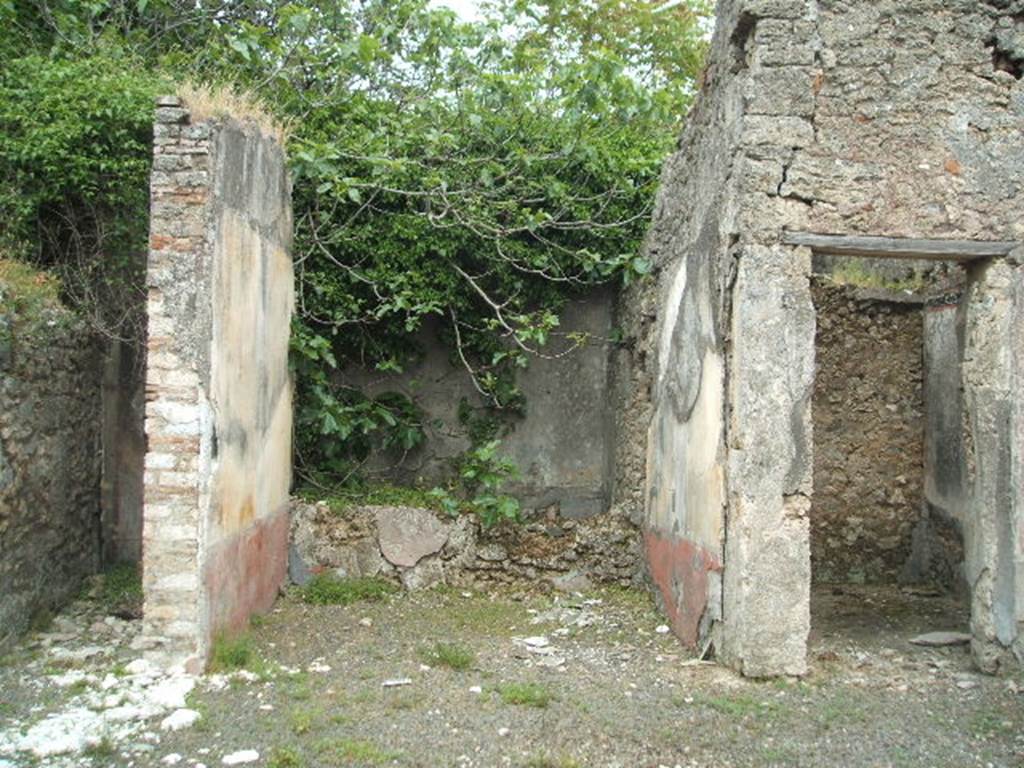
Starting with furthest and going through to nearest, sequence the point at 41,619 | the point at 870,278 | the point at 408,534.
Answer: the point at 870,278 → the point at 408,534 → the point at 41,619

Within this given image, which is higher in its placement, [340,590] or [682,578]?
[682,578]

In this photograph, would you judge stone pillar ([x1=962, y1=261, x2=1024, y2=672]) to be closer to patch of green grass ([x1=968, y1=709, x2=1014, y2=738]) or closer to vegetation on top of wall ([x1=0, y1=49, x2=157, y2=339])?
patch of green grass ([x1=968, y1=709, x2=1014, y2=738])

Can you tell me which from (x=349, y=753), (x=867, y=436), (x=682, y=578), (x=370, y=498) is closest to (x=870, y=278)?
(x=867, y=436)

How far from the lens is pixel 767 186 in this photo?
5.24 m

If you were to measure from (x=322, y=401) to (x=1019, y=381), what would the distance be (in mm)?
4976

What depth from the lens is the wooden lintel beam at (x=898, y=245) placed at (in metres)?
5.25

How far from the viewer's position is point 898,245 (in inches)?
208

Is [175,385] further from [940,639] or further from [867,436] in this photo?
[867,436]

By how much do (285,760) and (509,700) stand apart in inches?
50.6

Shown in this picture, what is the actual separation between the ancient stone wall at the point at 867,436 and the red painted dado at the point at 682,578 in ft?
7.16

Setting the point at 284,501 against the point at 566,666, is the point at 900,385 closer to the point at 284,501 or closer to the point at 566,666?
the point at 566,666

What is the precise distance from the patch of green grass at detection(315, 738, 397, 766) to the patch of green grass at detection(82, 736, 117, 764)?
0.90 m

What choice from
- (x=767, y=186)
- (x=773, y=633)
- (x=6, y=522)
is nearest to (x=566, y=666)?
(x=773, y=633)

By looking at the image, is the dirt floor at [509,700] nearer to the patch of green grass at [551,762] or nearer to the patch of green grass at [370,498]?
the patch of green grass at [551,762]
